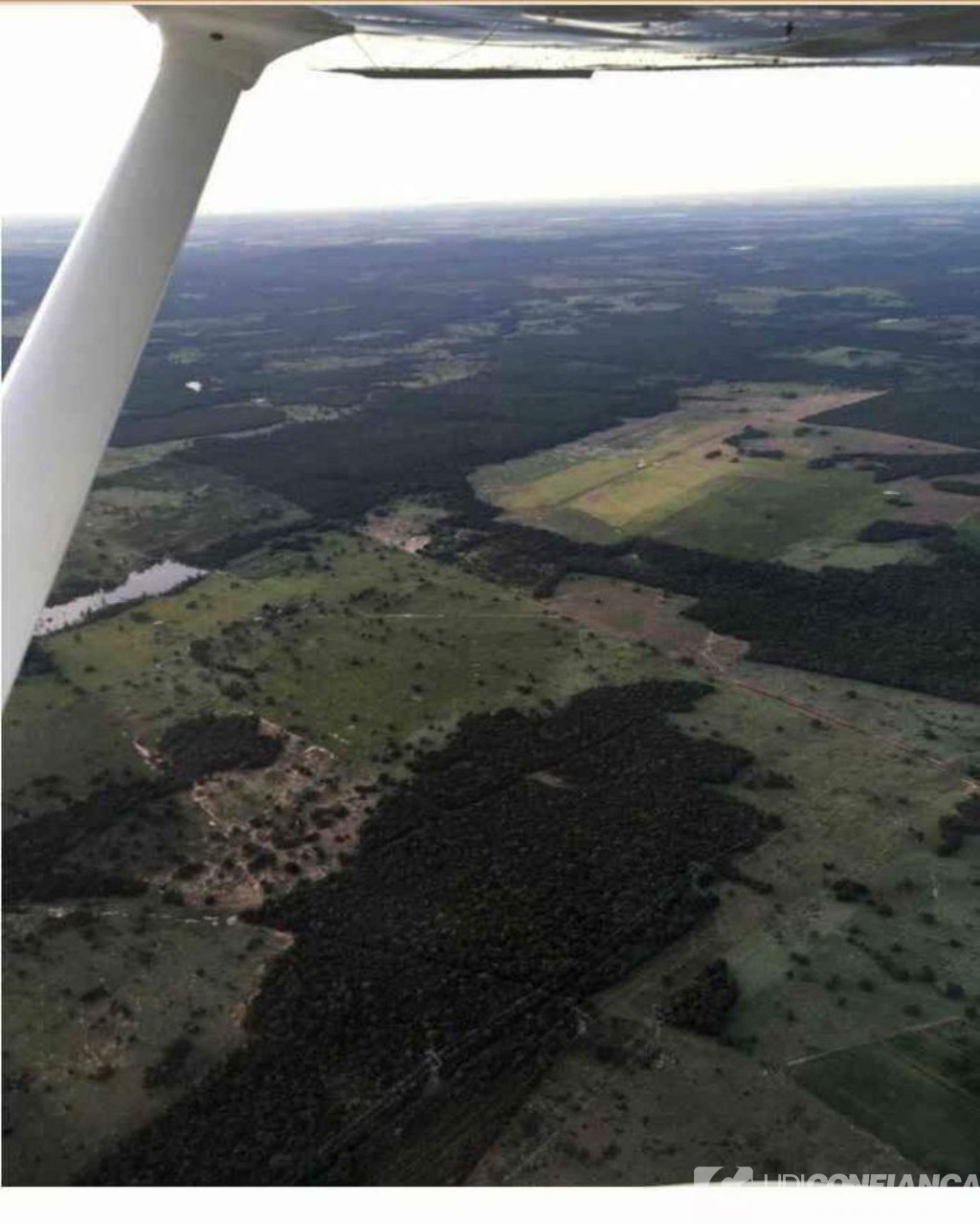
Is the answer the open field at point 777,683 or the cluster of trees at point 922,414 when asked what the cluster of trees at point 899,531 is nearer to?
the open field at point 777,683

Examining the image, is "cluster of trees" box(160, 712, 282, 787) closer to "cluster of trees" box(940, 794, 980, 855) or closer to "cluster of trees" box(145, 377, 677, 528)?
"cluster of trees" box(145, 377, 677, 528)

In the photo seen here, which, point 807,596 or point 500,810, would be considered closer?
point 500,810

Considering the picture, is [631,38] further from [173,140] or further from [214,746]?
[214,746]

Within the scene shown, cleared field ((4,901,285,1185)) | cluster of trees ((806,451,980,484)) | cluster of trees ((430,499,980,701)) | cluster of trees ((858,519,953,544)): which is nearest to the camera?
cleared field ((4,901,285,1185))

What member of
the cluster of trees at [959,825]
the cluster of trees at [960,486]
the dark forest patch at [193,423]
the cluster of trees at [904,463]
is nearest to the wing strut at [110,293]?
the cluster of trees at [959,825]

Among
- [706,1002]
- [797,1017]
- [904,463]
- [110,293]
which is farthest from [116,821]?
[904,463]

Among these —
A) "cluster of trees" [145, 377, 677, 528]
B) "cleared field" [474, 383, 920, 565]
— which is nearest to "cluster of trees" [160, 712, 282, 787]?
"cluster of trees" [145, 377, 677, 528]

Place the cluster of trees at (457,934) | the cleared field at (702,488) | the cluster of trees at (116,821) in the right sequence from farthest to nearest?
the cleared field at (702,488) < the cluster of trees at (116,821) < the cluster of trees at (457,934)
